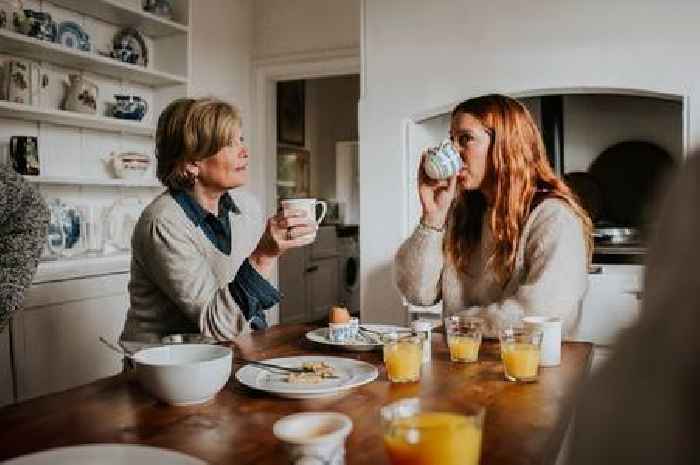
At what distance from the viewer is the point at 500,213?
191cm

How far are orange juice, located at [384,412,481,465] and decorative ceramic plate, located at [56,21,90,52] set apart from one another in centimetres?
298

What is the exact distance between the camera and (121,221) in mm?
3557

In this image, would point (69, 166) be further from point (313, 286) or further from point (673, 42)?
point (313, 286)

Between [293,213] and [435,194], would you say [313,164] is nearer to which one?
[435,194]

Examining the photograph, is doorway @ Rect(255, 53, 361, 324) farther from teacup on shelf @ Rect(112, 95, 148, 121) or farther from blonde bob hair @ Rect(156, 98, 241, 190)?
blonde bob hair @ Rect(156, 98, 241, 190)

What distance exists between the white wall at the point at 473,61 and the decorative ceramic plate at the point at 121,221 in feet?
4.13

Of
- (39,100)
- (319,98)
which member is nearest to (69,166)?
(39,100)

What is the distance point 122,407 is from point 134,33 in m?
2.94

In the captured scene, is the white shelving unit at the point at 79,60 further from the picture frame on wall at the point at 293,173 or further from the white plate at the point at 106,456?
the picture frame on wall at the point at 293,173

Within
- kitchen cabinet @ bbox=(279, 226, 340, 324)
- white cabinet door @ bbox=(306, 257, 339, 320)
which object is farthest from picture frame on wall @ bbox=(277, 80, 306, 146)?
white cabinet door @ bbox=(306, 257, 339, 320)

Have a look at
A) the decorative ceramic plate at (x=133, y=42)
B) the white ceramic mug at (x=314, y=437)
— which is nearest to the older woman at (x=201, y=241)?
the white ceramic mug at (x=314, y=437)

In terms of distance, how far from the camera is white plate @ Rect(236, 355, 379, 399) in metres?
1.18

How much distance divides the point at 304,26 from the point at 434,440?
4053 mm

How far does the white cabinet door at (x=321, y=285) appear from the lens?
253 inches
